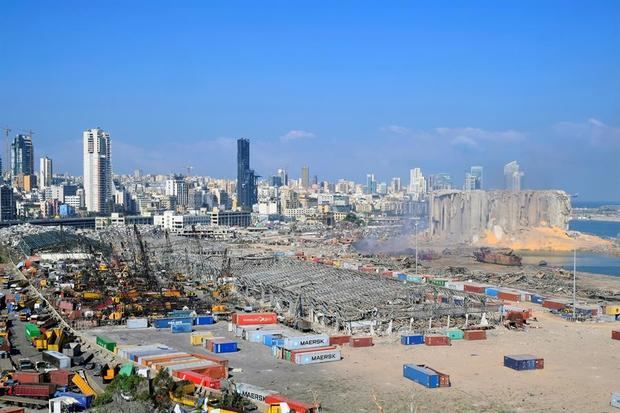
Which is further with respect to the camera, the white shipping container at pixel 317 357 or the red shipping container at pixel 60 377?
the white shipping container at pixel 317 357

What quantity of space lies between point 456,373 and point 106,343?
289 inches

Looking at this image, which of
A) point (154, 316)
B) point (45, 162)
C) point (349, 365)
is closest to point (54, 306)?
point (154, 316)

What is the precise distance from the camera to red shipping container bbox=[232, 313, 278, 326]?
1772 cm

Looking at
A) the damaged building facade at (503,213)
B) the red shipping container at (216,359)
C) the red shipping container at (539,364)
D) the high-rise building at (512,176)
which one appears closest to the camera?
the red shipping container at (216,359)

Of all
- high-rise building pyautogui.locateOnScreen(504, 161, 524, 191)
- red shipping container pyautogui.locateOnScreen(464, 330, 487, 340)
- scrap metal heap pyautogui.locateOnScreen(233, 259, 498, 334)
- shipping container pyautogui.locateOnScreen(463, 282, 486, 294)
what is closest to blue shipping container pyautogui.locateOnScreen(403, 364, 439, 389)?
red shipping container pyautogui.locateOnScreen(464, 330, 487, 340)

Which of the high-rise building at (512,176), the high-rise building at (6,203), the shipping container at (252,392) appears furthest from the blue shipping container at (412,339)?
the high-rise building at (6,203)

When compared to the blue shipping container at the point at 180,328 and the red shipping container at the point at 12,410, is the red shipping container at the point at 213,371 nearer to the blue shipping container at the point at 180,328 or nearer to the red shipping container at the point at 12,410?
the red shipping container at the point at 12,410

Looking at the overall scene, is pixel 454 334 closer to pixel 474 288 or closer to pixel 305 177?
pixel 474 288

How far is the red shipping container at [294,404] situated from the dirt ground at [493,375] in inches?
33.2

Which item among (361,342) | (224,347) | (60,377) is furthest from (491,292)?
(60,377)

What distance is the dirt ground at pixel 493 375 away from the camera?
1099cm

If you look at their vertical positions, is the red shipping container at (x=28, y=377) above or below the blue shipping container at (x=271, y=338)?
above

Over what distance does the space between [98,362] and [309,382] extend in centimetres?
449

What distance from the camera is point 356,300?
65.3 feet
